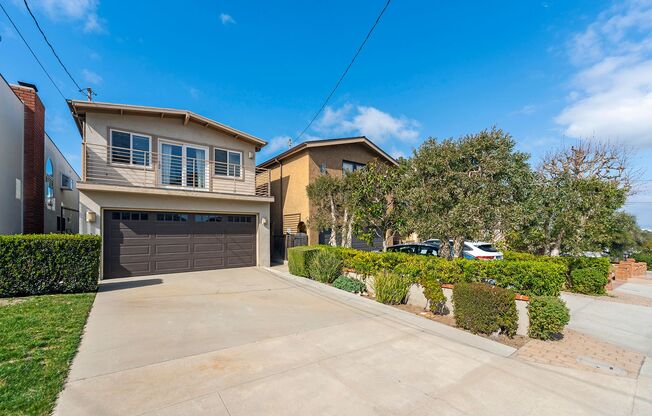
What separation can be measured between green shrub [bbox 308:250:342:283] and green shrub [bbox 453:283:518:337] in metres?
4.91

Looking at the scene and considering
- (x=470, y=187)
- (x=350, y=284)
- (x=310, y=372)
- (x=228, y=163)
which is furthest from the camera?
(x=228, y=163)

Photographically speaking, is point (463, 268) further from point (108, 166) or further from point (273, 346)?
point (108, 166)

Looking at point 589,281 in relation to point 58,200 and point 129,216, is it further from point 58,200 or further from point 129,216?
point 58,200

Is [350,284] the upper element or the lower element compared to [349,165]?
lower

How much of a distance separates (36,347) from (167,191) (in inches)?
311

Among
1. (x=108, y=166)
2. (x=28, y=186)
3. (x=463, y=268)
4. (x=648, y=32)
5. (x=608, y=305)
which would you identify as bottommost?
(x=608, y=305)

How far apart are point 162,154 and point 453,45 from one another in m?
13.0

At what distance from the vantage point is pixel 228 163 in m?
14.1

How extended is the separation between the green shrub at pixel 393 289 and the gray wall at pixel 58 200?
1272cm

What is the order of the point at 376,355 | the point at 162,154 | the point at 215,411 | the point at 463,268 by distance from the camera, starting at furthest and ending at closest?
1. the point at 162,154
2. the point at 463,268
3. the point at 376,355
4. the point at 215,411

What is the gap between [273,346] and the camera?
4777mm

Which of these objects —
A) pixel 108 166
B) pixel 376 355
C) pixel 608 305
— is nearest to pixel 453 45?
pixel 608 305

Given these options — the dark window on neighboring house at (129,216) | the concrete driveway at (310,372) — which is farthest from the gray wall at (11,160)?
the concrete driveway at (310,372)

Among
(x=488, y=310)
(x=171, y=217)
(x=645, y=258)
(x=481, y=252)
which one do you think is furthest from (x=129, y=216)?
(x=645, y=258)
